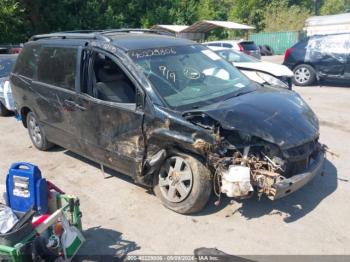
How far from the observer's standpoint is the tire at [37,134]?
6.01 meters

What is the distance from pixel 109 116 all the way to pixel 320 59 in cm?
911

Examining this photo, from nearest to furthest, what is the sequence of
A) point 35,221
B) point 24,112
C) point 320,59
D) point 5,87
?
point 35,221
point 24,112
point 5,87
point 320,59

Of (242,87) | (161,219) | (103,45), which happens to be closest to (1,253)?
(161,219)

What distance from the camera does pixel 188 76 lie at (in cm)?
455

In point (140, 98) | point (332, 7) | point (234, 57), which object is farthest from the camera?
point (332, 7)

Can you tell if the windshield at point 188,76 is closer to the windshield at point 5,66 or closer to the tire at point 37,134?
the tire at point 37,134

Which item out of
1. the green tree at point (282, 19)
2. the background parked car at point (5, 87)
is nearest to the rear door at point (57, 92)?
the background parked car at point (5, 87)

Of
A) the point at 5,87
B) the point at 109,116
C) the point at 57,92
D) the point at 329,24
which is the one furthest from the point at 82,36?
the point at 329,24

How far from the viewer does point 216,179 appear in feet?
12.6

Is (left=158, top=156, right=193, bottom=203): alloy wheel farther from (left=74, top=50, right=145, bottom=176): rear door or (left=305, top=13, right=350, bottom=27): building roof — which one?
(left=305, top=13, right=350, bottom=27): building roof

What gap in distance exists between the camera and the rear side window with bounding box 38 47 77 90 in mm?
4945

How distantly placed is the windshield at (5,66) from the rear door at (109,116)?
16.7 feet

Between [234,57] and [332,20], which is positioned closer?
[234,57]

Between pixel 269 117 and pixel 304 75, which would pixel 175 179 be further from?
pixel 304 75
